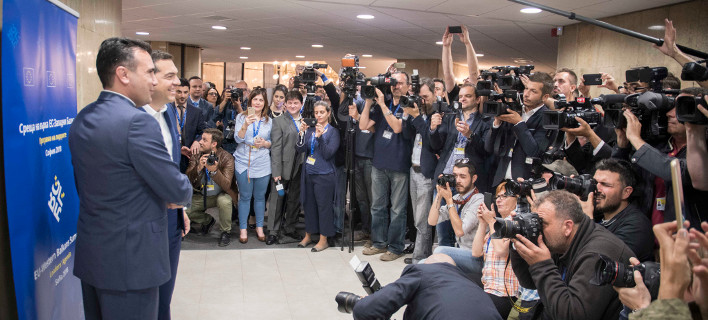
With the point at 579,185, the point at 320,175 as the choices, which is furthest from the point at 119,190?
the point at 320,175

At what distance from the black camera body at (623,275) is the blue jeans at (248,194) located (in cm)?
400

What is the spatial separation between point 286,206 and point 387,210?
1.08 m

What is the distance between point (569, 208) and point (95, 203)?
1.85 meters

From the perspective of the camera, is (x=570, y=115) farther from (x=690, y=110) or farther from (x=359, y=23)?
(x=359, y=23)

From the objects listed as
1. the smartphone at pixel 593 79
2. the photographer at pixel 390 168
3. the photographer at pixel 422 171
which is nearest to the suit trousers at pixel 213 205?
the photographer at pixel 390 168

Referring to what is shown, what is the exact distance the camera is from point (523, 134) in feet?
11.8

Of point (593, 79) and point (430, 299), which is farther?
point (593, 79)

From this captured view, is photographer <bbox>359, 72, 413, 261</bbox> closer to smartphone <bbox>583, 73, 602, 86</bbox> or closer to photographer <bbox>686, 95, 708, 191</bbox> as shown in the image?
smartphone <bbox>583, 73, 602, 86</bbox>

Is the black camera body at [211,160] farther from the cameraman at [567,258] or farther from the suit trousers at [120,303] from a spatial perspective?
the cameraman at [567,258]

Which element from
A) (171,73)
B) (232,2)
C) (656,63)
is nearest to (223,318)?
(171,73)

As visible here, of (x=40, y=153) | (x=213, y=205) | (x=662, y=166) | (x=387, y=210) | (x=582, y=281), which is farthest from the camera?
(x=213, y=205)

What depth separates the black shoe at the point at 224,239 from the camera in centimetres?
536

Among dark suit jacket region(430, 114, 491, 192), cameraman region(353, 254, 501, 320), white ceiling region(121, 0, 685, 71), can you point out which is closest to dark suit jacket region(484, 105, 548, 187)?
dark suit jacket region(430, 114, 491, 192)

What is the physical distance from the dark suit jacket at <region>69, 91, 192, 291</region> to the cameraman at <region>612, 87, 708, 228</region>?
2.05 m
